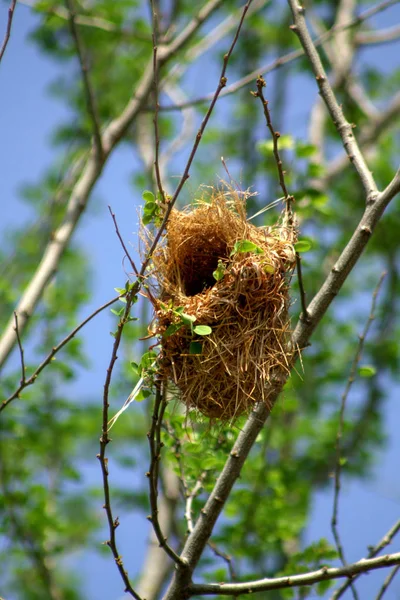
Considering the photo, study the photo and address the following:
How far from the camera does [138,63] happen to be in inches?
278

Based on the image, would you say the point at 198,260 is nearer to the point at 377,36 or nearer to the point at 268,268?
the point at 268,268

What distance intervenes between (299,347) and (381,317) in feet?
20.6

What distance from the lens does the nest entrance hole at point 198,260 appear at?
245 centimetres

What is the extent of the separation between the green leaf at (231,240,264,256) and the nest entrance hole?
24 cm

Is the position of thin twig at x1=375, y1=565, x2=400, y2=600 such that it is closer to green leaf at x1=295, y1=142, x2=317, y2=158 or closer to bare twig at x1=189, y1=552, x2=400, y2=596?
bare twig at x1=189, y1=552, x2=400, y2=596

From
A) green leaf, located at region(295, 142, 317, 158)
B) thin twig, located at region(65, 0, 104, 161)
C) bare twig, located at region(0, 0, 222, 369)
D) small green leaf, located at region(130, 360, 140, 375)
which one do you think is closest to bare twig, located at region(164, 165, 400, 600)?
small green leaf, located at region(130, 360, 140, 375)

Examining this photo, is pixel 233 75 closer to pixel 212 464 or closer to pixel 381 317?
pixel 381 317

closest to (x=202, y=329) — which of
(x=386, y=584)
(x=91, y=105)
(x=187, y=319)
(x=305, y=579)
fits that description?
(x=187, y=319)

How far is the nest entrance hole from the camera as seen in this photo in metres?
2.45

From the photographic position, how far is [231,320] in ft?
7.34

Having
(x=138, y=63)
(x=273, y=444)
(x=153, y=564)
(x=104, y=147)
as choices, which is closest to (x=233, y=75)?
(x=138, y=63)

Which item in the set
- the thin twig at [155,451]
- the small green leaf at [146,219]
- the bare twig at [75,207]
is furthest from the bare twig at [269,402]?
the bare twig at [75,207]

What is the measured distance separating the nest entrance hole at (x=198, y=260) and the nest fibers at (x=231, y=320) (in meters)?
0.05

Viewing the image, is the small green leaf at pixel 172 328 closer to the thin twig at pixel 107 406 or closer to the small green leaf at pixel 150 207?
the thin twig at pixel 107 406
